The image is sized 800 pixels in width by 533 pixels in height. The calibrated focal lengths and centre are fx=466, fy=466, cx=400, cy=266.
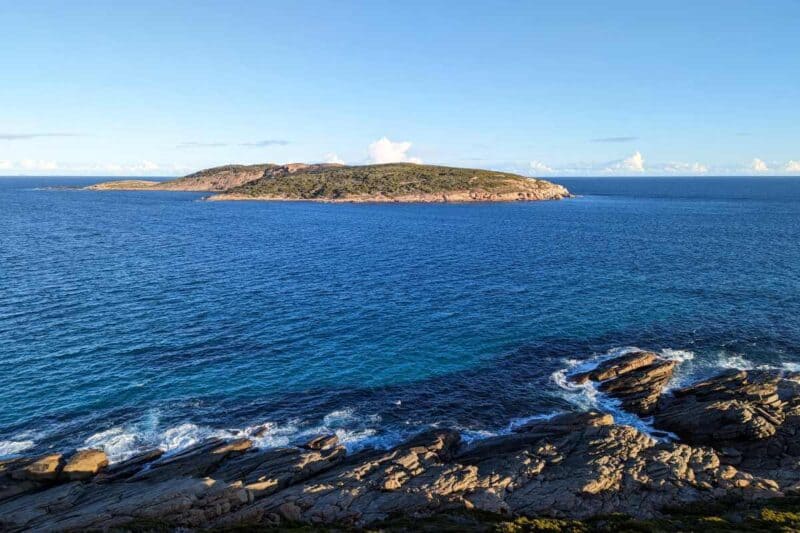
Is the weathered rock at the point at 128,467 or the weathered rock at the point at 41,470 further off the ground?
the weathered rock at the point at 41,470

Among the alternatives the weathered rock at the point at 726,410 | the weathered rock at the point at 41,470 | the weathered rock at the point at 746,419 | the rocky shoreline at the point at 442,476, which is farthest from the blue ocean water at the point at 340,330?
the weathered rock at the point at 746,419

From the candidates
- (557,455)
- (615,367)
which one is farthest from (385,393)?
(615,367)

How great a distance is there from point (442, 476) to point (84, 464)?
31374 millimetres

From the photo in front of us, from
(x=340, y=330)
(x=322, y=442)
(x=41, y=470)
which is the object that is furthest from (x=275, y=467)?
(x=340, y=330)

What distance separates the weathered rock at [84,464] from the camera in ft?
132

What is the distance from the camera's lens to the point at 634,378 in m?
58.1

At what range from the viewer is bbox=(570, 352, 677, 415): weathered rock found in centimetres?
5422

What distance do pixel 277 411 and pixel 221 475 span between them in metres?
12.2

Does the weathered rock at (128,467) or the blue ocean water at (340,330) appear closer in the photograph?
the weathered rock at (128,467)

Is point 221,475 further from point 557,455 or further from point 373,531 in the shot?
point 557,455

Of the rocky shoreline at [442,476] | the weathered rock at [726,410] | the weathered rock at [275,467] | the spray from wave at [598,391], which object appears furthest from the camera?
the spray from wave at [598,391]

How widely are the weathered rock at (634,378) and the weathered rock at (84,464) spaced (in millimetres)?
51970

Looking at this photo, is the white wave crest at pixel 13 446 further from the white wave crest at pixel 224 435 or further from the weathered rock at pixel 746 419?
the weathered rock at pixel 746 419

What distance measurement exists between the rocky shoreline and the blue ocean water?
4.16 m
